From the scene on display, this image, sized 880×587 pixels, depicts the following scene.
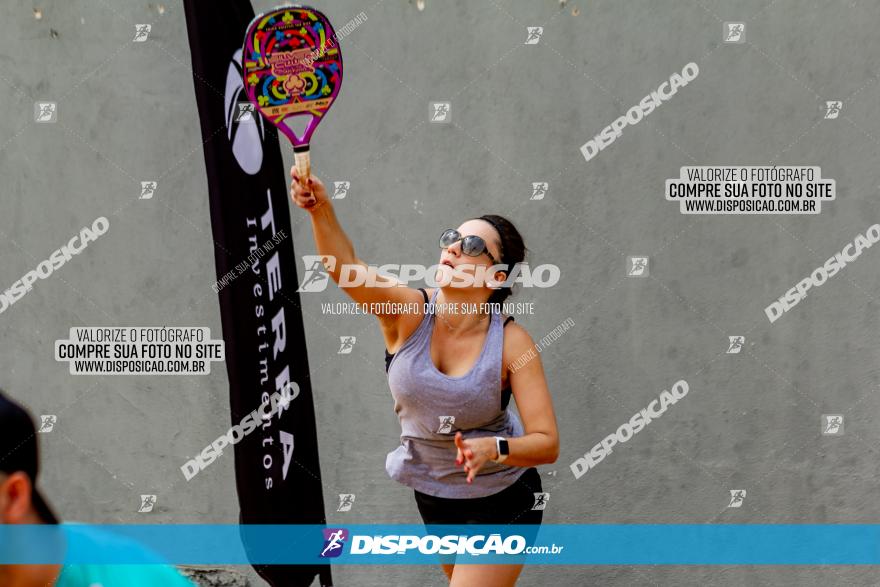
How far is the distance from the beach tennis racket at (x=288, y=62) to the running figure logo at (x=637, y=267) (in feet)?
6.50

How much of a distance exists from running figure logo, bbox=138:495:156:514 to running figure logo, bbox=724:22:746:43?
12.8 feet

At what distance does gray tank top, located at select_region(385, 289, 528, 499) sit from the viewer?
4.22 m

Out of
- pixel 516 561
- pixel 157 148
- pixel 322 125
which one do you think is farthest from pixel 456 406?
pixel 157 148

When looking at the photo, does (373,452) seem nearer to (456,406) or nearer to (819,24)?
(456,406)

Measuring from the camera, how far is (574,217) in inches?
225

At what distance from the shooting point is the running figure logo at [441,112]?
18.7 ft

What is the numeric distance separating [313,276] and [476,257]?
5.56 feet

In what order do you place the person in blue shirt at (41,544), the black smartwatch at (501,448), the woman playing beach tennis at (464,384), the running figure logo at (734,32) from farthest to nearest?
1. the running figure logo at (734,32)
2. the woman playing beach tennis at (464,384)
3. the black smartwatch at (501,448)
4. the person in blue shirt at (41,544)

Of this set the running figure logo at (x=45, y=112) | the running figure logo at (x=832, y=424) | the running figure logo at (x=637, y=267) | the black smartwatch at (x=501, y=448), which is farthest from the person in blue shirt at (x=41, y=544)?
the running figure logo at (x=832, y=424)

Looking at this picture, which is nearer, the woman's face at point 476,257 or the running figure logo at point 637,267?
the woman's face at point 476,257

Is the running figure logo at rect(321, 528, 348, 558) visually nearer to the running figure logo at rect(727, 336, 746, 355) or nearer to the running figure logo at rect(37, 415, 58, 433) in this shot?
the running figure logo at rect(37, 415, 58, 433)

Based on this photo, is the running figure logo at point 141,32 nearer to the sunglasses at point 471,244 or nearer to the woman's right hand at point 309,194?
the woman's right hand at point 309,194

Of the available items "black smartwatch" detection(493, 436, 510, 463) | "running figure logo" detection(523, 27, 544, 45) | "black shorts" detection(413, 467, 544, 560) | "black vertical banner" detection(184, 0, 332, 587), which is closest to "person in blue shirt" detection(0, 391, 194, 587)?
"black smartwatch" detection(493, 436, 510, 463)

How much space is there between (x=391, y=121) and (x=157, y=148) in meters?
1.27
